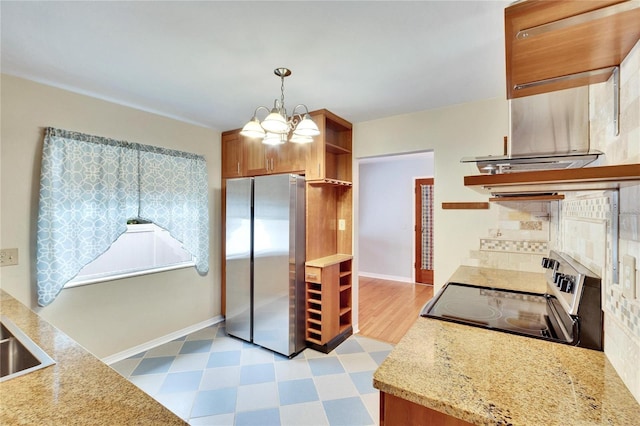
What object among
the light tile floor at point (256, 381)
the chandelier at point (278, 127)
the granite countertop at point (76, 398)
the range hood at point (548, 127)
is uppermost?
the chandelier at point (278, 127)

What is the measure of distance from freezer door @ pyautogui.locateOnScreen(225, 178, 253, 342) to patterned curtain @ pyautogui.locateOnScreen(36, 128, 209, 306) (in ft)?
1.48

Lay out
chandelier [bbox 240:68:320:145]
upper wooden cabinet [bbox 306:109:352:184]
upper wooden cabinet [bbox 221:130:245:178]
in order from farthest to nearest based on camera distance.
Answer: upper wooden cabinet [bbox 221:130:245:178], upper wooden cabinet [bbox 306:109:352:184], chandelier [bbox 240:68:320:145]

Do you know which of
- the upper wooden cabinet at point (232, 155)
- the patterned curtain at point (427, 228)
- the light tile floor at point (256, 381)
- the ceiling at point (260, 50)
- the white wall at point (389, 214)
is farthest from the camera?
the white wall at point (389, 214)

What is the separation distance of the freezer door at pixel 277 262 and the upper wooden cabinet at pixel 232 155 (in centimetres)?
69

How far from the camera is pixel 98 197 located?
240 cm

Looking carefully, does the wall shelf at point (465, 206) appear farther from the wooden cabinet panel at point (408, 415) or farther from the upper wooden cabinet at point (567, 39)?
the wooden cabinet panel at point (408, 415)

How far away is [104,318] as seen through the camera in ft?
8.10

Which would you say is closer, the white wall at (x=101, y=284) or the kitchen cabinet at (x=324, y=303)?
the white wall at (x=101, y=284)

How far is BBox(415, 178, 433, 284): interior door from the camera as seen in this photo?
17.4 feet

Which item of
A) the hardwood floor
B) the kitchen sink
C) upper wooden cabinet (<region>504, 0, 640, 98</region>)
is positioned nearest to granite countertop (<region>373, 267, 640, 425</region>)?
upper wooden cabinet (<region>504, 0, 640, 98</region>)

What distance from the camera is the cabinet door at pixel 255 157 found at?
10.3ft

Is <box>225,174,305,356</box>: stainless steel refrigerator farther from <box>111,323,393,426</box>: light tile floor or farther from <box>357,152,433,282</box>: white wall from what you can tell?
<box>357,152,433,282</box>: white wall

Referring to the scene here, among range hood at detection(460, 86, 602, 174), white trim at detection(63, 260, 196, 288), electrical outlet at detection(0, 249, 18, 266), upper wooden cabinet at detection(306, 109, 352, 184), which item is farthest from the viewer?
upper wooden cabinet at detection(306, 109, 352, 184)

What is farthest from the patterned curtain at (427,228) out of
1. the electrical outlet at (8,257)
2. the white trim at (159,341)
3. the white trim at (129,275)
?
the electrical outlet at (8,257)
